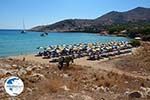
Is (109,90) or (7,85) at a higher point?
(7,85)

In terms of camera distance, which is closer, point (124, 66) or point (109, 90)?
point (109, 90)

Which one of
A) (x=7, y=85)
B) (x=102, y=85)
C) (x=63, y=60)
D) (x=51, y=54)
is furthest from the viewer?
(x=51, y=54)

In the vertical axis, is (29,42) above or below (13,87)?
below

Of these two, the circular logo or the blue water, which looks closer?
the circular logo

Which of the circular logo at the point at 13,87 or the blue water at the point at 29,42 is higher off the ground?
the circular logo at the point at 13,87

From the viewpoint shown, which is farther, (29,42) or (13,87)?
(29,42)

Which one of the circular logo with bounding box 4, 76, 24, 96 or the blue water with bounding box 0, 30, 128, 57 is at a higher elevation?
the circular logo with bounding box 4, 76, 24, 96

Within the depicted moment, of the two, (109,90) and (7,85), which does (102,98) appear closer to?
(109,90)

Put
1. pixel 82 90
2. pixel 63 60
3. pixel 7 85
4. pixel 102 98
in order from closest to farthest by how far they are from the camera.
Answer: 1. pixel 7 85
2. pixel 102 98
3. pixel 82 90
4. pixel 63 60

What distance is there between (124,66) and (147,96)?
59.0 ft

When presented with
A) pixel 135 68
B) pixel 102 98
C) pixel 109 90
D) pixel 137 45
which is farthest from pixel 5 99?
pixel 137 45

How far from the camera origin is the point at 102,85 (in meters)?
17.2

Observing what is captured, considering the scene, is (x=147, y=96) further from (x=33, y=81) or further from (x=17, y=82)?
(x=17, y=82)

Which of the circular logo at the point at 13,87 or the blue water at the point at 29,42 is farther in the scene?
the blue water at the point at 29,42
